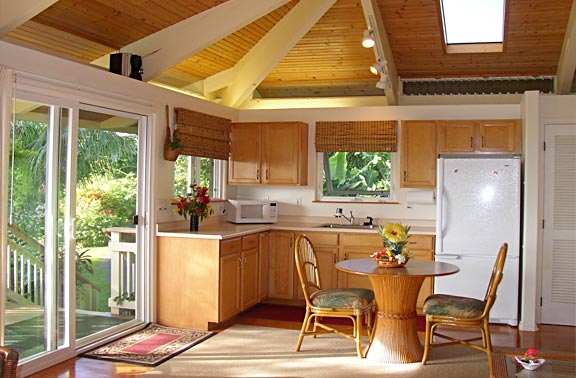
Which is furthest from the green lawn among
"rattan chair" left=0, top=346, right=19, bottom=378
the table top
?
"rattan chair" left=0, top=346, right=19, bottom=378

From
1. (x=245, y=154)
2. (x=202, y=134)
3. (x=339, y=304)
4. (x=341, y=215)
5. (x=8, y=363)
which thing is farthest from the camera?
(x=245, y=154)

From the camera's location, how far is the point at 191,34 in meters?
5.10

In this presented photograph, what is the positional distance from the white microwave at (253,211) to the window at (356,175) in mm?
727

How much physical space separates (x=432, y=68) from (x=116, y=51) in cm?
342

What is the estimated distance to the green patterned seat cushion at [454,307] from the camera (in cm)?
420

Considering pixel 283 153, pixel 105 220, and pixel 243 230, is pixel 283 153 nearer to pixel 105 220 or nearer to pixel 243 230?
pixel 243 230

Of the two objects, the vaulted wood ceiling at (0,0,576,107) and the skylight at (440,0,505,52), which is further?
the skylight at (440,0,505,52)

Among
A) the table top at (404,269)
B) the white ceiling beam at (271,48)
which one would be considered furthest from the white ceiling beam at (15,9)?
the table top at (404,269)

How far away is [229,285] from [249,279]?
507mm

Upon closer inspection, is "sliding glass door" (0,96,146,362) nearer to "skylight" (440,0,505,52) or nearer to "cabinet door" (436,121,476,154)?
"cabinet door" (436,121,476,154)

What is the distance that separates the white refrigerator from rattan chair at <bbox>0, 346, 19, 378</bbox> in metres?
3.99

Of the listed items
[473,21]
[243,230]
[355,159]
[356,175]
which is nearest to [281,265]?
[243,230]

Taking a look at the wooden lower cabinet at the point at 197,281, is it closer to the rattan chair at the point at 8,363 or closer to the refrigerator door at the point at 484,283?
the refrigerator door at the point at 484,283

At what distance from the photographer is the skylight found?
19.2 ft
